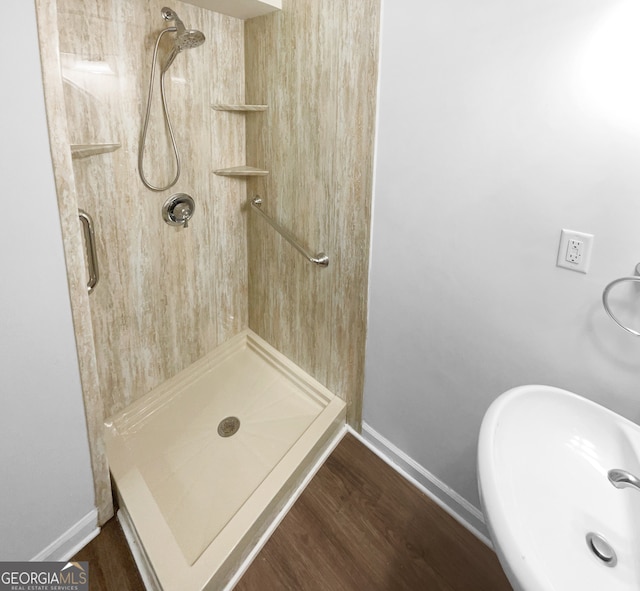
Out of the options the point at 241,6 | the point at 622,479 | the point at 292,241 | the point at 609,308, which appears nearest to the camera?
the point at 622,479

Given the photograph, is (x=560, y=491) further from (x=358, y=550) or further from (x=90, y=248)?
(x=90, y=248)

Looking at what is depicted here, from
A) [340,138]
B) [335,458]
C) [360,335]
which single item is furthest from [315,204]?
[335,458]

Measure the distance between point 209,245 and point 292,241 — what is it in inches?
19.7

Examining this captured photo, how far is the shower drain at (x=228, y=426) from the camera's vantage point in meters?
1.88

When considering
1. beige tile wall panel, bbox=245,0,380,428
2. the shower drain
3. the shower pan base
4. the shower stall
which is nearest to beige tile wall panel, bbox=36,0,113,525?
the shower stall

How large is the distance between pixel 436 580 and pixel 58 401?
1.44 meters

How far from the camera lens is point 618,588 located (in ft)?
2.31

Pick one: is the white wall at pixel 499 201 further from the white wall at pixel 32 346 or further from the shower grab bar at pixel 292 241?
the white wall at pixel 32 346

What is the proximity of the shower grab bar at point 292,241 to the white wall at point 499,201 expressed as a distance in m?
0.26

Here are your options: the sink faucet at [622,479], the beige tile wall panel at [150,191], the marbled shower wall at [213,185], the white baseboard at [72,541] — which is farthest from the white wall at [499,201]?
the white baseboard at [72,541]

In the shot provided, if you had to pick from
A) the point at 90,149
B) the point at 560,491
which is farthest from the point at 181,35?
the point at 560,491

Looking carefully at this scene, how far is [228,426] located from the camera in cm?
191

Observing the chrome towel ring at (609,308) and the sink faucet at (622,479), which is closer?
the sink faucet at (622,479)

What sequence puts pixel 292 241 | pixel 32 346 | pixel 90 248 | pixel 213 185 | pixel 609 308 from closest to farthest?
pixel 609 308 < pixel 32 346 < pixel 90 248 < pixel 292 241 < pixel 213 185
